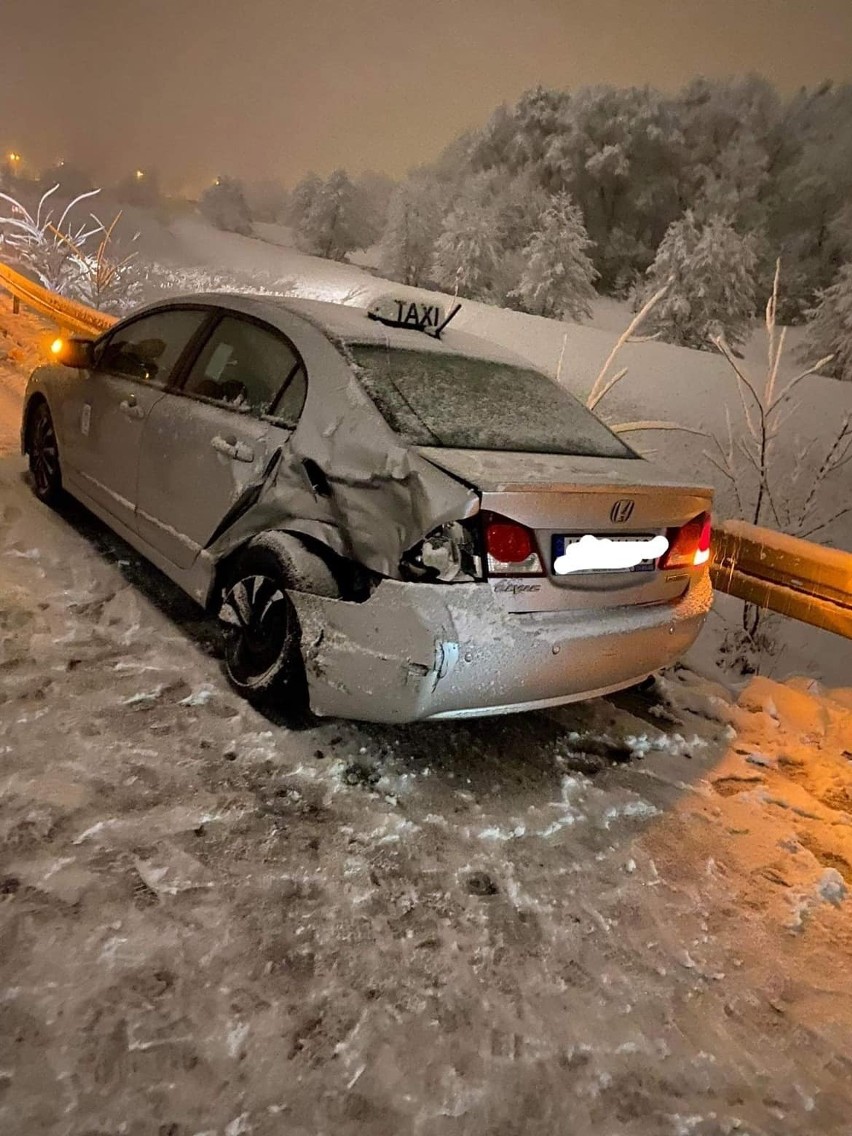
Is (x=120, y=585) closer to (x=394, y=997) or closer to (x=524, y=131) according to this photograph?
(x=394, y=997)

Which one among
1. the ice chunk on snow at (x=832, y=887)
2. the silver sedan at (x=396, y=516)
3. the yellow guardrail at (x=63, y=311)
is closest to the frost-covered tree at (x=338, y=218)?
the yellow guardrail at (x=63, y=311)

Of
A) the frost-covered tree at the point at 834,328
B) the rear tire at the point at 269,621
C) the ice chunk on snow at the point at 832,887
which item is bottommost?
the ice chunk on snow at the point at 832,887

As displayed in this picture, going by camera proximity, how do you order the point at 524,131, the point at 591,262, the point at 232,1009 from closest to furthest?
the point at 232,1009, the point at 591,262, the point at 524,131

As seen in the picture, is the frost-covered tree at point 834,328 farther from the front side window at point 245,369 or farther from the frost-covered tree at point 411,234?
the front side window at point 245,369

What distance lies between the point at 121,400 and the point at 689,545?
2889mm

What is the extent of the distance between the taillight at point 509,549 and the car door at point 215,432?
1.01 meters

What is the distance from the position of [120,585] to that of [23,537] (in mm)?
838

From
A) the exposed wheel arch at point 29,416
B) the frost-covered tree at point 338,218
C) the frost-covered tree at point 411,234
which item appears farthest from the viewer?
the frost-covered tree at point 338,218

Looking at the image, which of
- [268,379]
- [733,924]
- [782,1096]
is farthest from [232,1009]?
[268,379]

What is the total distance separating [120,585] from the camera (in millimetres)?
4055

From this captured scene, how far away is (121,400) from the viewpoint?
401 cm

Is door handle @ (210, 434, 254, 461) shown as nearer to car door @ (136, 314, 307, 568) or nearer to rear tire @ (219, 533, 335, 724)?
car door @ (136, 314, 307, 568)

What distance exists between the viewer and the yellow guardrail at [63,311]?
9.50 m

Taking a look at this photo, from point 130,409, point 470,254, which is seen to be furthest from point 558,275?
point 130,409
